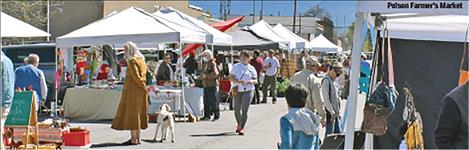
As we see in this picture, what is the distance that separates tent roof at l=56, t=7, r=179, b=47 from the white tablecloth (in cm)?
103

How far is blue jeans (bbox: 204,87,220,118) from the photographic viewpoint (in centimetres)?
1348

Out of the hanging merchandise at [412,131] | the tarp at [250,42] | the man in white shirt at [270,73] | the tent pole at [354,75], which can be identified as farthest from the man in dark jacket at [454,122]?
the tarp at [250,42]

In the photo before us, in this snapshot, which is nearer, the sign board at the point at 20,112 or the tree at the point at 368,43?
the tree at the point at 368,43

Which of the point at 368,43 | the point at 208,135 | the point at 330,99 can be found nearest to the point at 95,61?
the point at 208,135

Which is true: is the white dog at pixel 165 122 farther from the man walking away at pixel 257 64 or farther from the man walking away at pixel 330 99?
the man walking away at pixel 257 64

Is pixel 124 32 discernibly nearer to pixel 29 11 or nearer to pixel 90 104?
pixel 90 104

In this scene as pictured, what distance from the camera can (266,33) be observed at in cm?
2503

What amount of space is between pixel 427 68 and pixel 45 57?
35.7ft

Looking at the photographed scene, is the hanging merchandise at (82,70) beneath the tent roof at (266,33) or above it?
beneath

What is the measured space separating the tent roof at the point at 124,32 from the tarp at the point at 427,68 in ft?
19.5

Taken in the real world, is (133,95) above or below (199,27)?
below

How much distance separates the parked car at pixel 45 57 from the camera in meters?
14.8

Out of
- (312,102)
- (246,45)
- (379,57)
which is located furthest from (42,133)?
(246,45)

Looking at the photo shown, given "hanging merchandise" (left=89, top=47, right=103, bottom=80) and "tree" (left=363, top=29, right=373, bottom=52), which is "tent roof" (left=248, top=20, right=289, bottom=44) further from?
"tree" (left=363, top=29, right=373, bottom=52)
